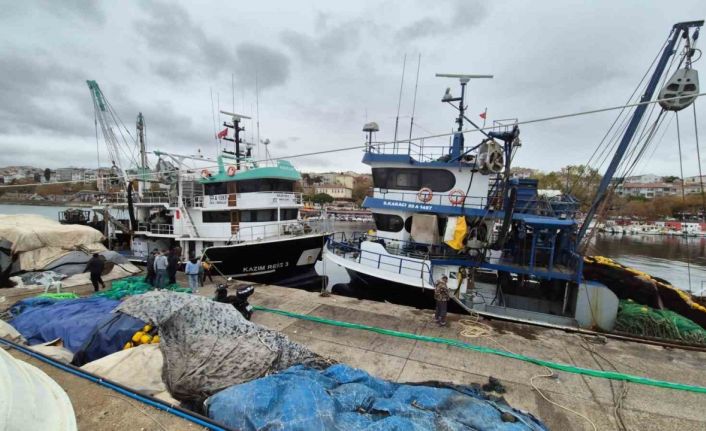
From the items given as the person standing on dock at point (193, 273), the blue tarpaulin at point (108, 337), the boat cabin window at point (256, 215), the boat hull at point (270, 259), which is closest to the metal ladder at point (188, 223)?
the boat cabin window at point (256, 215)

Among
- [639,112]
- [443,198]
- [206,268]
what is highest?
[639,112]

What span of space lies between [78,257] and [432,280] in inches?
459

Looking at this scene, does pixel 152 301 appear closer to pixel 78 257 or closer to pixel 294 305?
pixel 294 305

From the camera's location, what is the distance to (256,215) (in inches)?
515

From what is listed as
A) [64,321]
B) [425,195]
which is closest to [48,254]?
[64,321]

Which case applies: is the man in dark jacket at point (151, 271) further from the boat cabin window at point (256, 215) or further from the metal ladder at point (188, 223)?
the boat cabin window at point (256, 215)

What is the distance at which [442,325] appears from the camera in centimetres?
693

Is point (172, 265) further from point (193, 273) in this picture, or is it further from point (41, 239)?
point (41, 239)

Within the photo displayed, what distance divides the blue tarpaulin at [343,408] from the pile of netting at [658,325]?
665cm

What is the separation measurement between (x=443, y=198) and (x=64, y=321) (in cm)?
968

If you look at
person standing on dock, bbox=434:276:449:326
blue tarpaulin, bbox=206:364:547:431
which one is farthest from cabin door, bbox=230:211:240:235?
blue tarpaulin, bbox=206:364:547:431

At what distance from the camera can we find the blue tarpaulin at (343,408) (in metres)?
2.65

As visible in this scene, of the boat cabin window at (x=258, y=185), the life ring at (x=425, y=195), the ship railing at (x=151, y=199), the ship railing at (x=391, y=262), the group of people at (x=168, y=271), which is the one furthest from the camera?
the ship railing at (x=151, y=199)

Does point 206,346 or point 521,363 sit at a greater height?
point 206,346
